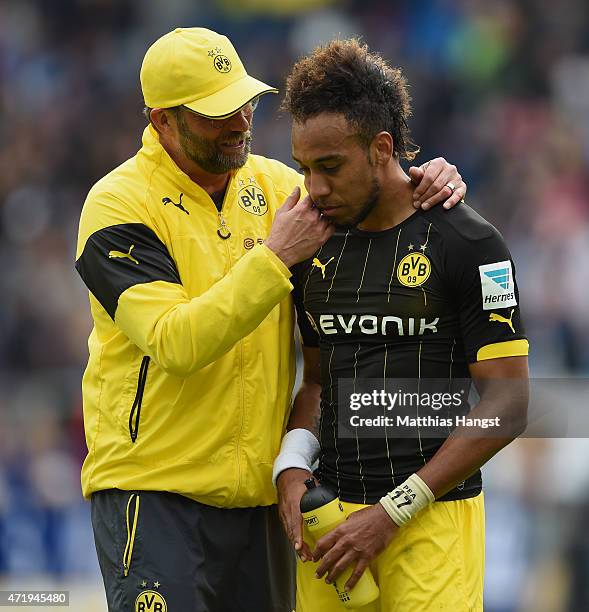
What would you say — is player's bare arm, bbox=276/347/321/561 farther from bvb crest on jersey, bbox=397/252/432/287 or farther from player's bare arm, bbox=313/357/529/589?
bvb crest on jersey, bbox=397/252/432/287

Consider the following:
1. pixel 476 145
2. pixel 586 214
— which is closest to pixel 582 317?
pixel 586 214

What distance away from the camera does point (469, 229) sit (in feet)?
11.6

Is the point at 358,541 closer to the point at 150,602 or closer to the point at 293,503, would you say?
the point at 293,503

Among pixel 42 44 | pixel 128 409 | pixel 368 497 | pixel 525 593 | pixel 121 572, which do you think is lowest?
pixel 525 593

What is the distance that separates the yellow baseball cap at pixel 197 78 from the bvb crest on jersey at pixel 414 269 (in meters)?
0.78

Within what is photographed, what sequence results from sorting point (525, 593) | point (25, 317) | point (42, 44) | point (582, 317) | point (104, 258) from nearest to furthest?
point (104, 258), point (525, 593), point (582, 317), point (25, 317), point (42, 44)


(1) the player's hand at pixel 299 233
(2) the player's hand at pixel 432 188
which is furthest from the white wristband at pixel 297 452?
(2) the player's hand at pixel 432 188

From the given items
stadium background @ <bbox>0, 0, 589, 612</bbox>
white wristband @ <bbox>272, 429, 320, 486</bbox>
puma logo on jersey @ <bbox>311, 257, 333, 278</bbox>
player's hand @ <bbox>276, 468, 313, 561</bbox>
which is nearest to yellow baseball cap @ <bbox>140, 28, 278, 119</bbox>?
puma logo on jersey @ <bbox>311, 257, 333, 278</bbox>

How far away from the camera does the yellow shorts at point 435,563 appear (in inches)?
138

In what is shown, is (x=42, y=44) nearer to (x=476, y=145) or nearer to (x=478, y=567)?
(x=476, y=145)

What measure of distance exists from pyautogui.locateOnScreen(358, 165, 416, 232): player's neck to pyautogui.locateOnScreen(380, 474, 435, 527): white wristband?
79 centimetres

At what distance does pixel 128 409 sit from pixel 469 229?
1264mm

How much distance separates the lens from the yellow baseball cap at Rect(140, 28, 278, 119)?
3.95 m

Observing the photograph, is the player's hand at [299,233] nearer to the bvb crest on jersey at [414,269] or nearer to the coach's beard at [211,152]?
the bvb crest on jersey at [414,269]
